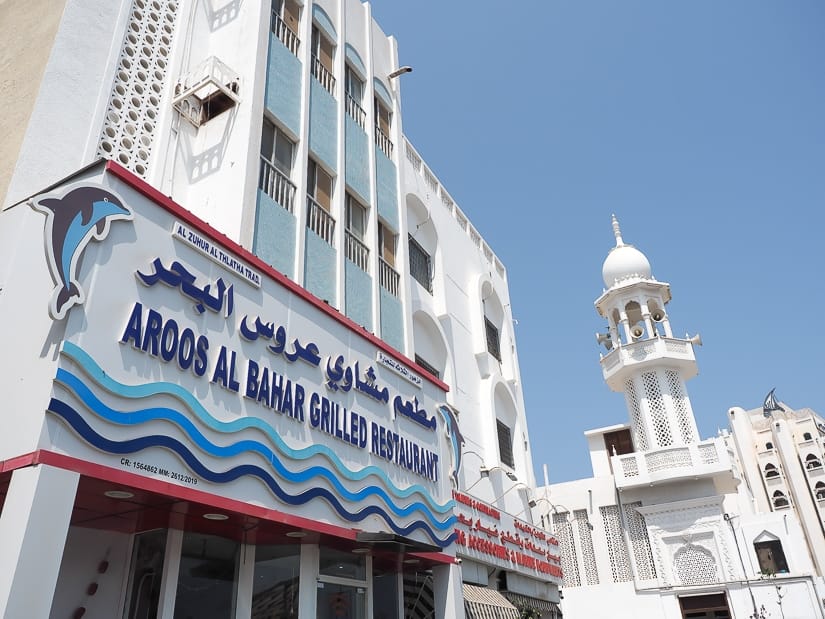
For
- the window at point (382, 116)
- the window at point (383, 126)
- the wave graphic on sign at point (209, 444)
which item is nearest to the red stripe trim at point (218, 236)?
the wave graphic on sign at point (209, 444)

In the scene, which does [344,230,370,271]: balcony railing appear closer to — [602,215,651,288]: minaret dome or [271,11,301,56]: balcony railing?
[271,11,301,56]: balcony railing

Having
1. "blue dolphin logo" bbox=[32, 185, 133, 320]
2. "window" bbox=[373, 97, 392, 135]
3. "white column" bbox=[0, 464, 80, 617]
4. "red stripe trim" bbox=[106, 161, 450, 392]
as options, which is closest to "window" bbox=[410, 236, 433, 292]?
"window" bbox=[373, 97, 392, 135]

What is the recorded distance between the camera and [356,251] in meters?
12.0

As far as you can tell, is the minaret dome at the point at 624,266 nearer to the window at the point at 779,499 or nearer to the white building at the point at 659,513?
the white building at the point at 659,513

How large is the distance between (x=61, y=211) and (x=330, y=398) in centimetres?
386

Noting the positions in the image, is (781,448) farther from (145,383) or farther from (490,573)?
(145,383)

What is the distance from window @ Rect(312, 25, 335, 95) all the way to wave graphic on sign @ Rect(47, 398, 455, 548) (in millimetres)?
8337

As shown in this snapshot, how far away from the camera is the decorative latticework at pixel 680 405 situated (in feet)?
82.5

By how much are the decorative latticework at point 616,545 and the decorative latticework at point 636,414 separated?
285 cm

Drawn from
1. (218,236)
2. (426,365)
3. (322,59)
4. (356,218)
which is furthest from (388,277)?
(218,236)

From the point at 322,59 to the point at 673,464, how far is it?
65.1ft

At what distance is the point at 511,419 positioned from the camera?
2006cm

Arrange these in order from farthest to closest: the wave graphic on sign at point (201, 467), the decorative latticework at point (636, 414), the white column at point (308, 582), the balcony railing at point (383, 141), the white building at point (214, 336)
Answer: the decorative latticework at point (636, 414)
the balcony railing at point (383, 141)
the white column at point (308, 582)
the white building at point (214, 336)
the wave graphic on sign at point (201, 467)

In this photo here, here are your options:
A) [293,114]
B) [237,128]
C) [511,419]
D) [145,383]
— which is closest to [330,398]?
[145,383]
